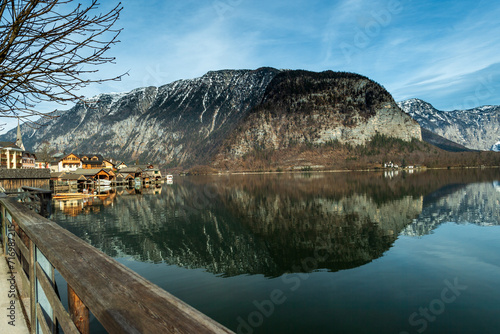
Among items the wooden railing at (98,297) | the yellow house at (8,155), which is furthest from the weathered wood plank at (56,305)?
the yellow house at (8,155)

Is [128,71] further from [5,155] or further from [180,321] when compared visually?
[5,155]

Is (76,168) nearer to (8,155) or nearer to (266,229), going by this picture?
(8,155)

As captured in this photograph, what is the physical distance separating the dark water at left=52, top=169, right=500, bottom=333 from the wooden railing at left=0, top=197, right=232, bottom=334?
9371 millimetres

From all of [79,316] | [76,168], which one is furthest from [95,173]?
[79,316]

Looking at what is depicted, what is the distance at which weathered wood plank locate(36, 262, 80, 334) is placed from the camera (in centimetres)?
243

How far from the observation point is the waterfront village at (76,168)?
7594 centimetres

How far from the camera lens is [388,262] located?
60.1ft

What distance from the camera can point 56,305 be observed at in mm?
2777

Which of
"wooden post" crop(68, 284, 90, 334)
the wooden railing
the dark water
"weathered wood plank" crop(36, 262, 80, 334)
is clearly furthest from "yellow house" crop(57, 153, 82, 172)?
"wooden post" crop(68, 284, 90, 334)

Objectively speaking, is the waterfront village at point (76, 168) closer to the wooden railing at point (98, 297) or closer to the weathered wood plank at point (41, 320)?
the weathered wood plank at point (41, 320)

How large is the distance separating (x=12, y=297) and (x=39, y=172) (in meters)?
36.6

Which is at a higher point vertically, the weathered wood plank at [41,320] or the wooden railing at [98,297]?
the wooden railing at [98,297]

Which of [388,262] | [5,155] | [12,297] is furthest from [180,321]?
[5,155]

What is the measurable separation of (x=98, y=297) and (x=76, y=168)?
115765mm
